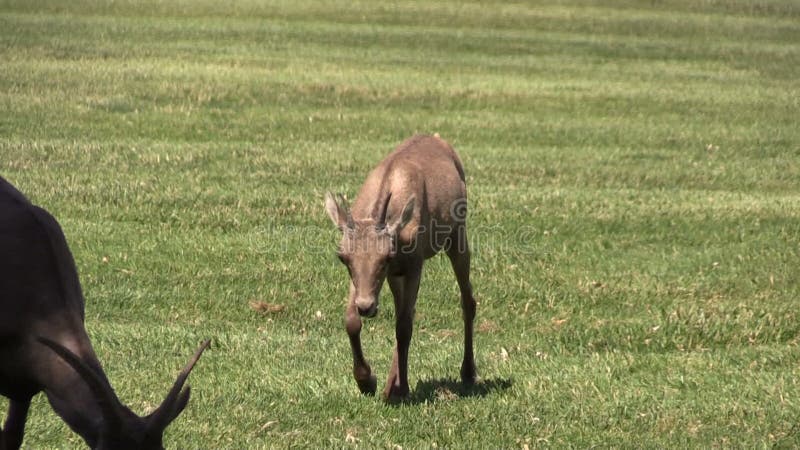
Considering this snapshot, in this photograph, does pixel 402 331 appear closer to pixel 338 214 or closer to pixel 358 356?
pixel 358 356

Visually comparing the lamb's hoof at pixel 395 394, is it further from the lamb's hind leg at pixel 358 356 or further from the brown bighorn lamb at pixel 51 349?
the brown bighorn lamb at pixel 51 349

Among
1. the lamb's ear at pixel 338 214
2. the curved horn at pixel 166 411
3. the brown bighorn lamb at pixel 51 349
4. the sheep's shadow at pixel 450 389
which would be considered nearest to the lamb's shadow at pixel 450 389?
the sheep's shadow at pixel 450 389

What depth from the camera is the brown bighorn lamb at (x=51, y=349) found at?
5.53m

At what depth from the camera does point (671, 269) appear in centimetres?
1357

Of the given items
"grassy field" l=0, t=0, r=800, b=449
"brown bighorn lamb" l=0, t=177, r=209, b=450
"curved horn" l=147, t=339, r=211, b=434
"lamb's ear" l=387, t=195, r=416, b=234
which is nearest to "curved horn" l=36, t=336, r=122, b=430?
"brown bighorn lamb" l=0, t=177, r=209, b=450

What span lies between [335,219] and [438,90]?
16.7 meters

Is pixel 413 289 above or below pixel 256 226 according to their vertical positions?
above

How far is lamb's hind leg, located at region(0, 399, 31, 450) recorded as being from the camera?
6.82 metres

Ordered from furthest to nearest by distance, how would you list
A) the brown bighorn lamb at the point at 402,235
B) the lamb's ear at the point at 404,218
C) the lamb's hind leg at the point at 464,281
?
the lamb's hind leg at the point at 464,281 → the lamb's ear at the point at 404,218 → the brown bighorn lamb at the point at 402,235

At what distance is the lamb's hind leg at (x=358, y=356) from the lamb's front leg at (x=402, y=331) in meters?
0.15

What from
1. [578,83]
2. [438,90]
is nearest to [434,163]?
[438,90]

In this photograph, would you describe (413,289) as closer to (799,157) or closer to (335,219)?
(335,219)

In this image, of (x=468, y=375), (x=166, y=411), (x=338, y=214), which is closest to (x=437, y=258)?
(x=468, y=375)

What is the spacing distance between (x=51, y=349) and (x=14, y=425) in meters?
1.05
